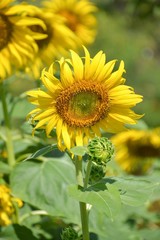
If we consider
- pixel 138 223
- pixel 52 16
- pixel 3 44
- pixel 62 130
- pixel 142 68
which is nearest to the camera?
pixel 62 130

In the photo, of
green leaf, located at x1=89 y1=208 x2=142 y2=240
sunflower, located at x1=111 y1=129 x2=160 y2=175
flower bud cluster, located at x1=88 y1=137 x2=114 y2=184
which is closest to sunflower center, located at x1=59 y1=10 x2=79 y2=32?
sunflower, located at x1=111 y1=129 x2=160 y2=175

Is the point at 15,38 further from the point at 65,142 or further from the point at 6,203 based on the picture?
the point at 65,142

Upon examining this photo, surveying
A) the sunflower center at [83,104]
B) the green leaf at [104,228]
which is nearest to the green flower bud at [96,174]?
the sunflower center at [83,104]

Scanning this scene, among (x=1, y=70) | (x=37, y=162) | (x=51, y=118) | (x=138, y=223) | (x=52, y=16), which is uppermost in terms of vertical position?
(x=52, y=16)

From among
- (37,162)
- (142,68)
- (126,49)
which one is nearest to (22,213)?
(37,162)

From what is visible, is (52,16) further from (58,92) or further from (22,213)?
(58,92)

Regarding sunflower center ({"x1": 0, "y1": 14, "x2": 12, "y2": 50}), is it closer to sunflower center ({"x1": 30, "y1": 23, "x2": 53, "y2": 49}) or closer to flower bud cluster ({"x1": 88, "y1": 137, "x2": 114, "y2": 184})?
sunflower center ({"x1": 30, "y1": 23, "x2": 53, "y2": 49})

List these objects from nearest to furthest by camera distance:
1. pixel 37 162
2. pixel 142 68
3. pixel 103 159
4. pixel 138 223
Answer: pixel 103 159
pixel 37 162
pixel 138 223
pixel 142 68
